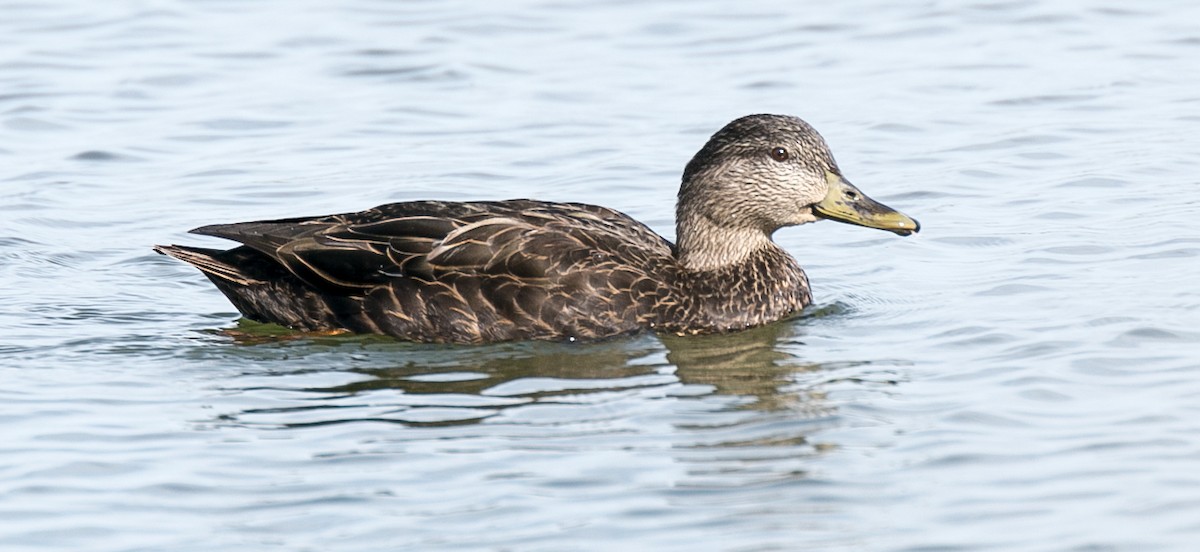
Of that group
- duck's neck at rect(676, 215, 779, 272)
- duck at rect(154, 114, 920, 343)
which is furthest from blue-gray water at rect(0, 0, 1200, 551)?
duck's neck at rect(676, 215, 779, 272)

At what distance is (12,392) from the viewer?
1035 cm

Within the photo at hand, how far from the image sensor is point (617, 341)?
11.3 meters

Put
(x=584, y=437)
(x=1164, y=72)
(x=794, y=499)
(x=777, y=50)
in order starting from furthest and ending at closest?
(x=777, y=50) → (x=1164, y=72) → (x=584, y=437) → (x=794, y=499)

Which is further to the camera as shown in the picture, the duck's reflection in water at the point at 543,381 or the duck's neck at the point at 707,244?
the duck's neck at the point at 707,244

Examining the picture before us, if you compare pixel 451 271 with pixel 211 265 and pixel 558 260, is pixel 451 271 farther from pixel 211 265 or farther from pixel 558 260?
pixel 211 265

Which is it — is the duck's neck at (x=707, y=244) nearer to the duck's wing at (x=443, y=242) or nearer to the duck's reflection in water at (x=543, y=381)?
the duck's wing at (x=443, y=242)

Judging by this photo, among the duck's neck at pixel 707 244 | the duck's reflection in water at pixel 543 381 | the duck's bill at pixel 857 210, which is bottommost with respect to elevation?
the duck's reflection in water at pixel 543 381

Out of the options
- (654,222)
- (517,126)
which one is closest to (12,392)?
(654,222)

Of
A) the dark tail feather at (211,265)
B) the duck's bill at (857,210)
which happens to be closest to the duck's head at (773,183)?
the duck's bill at (857,210)

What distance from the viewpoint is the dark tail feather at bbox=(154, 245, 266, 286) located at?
11828 mm

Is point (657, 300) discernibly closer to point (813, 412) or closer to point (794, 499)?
point (813, 412)

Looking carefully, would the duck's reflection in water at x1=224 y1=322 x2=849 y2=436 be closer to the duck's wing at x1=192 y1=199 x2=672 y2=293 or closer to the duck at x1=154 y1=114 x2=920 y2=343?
the duck at x1=154 y1=114 x2=920 y2=343

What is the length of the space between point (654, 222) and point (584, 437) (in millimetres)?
4937

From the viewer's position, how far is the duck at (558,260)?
11320mm
